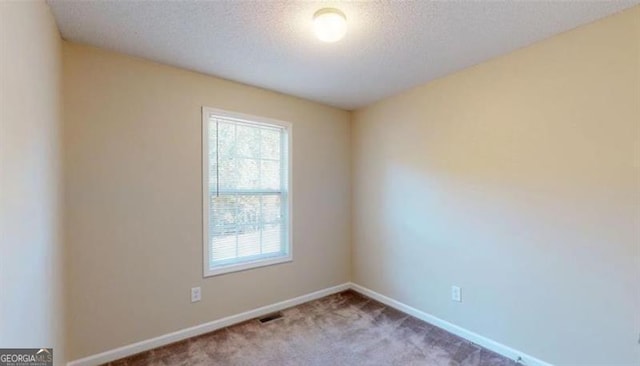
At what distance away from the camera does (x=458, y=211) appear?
8.79ft

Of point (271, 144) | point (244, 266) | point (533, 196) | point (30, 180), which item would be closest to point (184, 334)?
point (244, 266)

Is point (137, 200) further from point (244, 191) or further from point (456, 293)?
point (456, 293)

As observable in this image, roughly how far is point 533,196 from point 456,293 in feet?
3.50

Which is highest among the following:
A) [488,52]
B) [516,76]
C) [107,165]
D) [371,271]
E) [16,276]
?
[488,52]

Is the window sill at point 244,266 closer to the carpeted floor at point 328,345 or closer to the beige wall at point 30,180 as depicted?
the carpeted floor at point 328,345

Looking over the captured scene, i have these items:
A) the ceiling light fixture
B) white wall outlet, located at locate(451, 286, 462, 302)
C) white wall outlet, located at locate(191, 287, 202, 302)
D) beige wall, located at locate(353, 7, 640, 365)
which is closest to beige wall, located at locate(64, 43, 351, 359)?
white wall outlet, located at locate(191, 287, 202, 302)

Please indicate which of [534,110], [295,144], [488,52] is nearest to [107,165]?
[295,144]

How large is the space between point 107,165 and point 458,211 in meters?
2.90

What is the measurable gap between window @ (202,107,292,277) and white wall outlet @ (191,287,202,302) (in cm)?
15

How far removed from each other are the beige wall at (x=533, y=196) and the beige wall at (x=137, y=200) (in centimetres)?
164

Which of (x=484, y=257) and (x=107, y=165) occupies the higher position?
(x=107, y=165)

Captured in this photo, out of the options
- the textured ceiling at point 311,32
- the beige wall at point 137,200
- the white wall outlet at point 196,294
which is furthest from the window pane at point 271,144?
the white wall outlet at point 196,294

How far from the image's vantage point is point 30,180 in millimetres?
1394

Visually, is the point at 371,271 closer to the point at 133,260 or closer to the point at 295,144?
the point at 295,144
